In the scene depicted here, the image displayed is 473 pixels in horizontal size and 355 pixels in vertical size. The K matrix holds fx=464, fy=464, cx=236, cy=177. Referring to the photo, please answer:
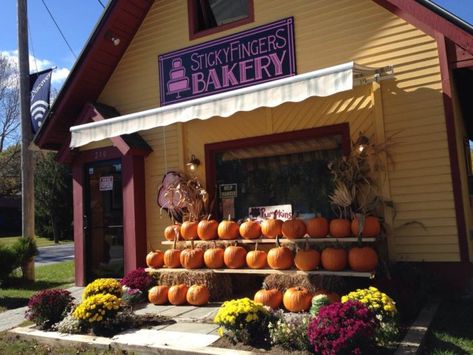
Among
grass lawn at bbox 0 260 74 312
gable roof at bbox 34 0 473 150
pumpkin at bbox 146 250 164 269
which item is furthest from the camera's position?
gable roof at bbox 34 0 473 150

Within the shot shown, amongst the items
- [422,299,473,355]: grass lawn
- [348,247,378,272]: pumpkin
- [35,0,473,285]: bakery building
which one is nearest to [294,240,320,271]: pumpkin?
[348,247,378,272]: pumpkin

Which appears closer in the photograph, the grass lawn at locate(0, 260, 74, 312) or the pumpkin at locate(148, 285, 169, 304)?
the pumpkin at locate(148, 285, 169, 304)

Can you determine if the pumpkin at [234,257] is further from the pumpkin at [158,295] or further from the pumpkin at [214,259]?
the pumpkin at [158,295]

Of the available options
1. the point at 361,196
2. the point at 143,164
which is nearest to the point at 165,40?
the point at 143,164

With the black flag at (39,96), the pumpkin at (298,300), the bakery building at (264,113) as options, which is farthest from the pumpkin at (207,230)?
the black flag at (39,96)

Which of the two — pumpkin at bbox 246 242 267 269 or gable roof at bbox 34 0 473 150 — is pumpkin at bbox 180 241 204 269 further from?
gable roof at bbox 34 0 473 150

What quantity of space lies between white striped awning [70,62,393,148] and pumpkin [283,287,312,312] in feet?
7.84

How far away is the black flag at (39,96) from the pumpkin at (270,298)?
21.8 feet

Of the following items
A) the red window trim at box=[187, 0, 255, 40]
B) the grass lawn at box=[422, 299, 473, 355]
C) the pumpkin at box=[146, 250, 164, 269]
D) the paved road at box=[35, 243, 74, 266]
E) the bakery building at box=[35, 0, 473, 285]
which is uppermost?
the red window trim at box=[187, 0, 255, 40]

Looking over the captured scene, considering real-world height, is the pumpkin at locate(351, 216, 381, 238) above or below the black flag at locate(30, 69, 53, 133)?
below

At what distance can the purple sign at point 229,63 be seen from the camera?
7.69m

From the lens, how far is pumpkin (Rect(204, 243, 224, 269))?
688cm

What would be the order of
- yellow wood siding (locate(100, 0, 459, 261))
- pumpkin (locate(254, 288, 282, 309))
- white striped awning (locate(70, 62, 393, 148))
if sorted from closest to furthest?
white striped awning (locate(70, 62, 393, 148)) < pumpkin (locate(254, 288, 282, 309)) < yellow wood siding (locate(100, 0, 459, 261))

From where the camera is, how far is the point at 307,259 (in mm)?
6105
